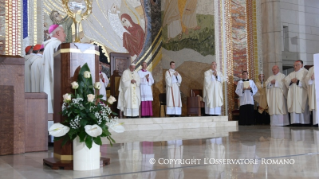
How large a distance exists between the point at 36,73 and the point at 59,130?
13.3 ft

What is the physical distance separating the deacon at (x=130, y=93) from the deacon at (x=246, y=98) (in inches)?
147

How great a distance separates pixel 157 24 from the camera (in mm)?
16844

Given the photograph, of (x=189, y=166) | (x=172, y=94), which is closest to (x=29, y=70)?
(x=189, y=166)

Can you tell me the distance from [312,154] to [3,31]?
24.9 ft

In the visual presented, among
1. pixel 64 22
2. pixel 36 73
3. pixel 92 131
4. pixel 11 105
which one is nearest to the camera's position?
pixel 92 131

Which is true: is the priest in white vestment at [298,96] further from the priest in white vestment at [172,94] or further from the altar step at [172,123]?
the priest in white vestment at [172,94]

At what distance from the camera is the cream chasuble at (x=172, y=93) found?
519 inches

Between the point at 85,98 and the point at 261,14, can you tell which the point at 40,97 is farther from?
the point at 261,14

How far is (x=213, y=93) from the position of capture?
525 inches

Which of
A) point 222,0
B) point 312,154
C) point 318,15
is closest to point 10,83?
point 312,154

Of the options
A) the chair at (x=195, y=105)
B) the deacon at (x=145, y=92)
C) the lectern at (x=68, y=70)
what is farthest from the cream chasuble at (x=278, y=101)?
the lectern at (x=68, y=70)

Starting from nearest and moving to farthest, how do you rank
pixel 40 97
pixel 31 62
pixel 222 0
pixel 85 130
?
pixel 85 130 < pixel 40 97 < pixel 31 62 < pixel 222 0

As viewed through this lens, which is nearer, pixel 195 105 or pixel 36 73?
pixel 36 73

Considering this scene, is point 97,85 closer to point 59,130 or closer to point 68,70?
point 68,70
